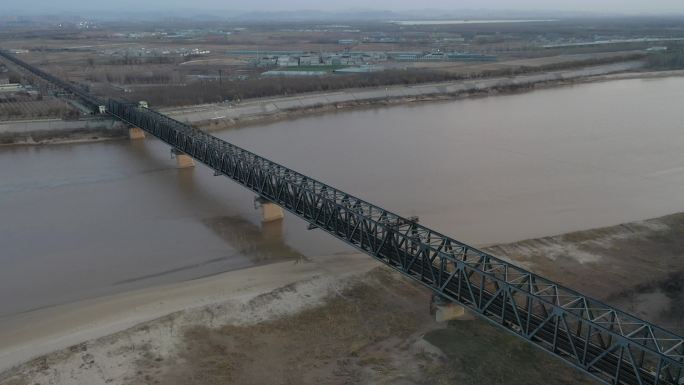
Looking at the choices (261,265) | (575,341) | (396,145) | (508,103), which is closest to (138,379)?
(261,265)

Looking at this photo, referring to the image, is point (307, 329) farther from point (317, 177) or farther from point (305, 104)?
point (305, 104)

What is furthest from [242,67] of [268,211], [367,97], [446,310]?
[446,310]

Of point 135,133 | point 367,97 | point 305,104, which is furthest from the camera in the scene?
point 367,97

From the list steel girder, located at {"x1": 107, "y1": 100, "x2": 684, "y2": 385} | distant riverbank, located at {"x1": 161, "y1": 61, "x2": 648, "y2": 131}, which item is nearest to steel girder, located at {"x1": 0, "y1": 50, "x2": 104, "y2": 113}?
distant riverbank, located at {"x1": 161, "y1": 61, "x2": 648, "y2": 131}

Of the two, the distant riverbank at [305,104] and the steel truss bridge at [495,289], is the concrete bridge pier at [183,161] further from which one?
the distant riverbank at [305,104]

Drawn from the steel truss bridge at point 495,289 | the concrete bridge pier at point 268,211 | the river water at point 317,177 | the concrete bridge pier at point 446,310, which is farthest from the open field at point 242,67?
the concrete bridge pier at point 446,310

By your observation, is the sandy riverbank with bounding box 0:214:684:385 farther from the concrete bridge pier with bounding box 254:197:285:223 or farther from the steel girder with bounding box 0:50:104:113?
the steel girder with bounding box 0:50:104:113
